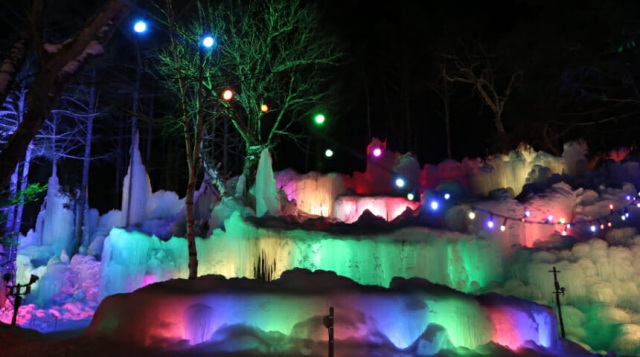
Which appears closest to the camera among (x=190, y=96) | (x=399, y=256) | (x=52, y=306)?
(x=399, y=256)

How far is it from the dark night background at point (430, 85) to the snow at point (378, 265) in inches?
108

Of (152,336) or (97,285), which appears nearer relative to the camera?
(152,336)

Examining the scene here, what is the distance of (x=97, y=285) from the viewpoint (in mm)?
20203

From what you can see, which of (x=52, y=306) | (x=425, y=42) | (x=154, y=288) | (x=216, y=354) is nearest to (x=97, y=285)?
(x=52, y=306)

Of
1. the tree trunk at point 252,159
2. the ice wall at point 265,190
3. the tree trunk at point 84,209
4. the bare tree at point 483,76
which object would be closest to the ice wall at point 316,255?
the ice wall at point 265,190

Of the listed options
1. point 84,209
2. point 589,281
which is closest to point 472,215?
point 589,281

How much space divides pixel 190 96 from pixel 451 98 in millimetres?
17627

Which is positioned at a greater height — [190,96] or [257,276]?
[190,96]

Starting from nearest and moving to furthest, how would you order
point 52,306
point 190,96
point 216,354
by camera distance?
point 216,354 < point 52,306 < point 190,96

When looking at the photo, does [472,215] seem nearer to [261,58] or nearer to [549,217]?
[549,217]

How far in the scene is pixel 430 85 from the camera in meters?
29.8

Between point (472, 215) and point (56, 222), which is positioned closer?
point (472, 215)

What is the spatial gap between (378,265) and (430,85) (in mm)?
16205

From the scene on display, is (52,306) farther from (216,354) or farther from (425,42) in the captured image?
(425,42)
